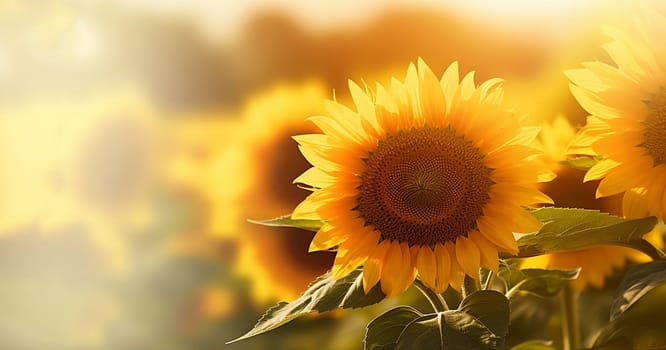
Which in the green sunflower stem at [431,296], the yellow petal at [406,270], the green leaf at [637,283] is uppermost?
the yellow petal at [406,270]

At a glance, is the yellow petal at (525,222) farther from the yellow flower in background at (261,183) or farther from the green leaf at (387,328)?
the yellow flower in background at (261,183)

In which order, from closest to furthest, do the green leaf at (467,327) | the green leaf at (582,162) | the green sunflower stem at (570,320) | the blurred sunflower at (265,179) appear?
1. the green leaf at (467,327)
2. the green leaf at (582,162)
3. the green sunflower stem at (570,320)
4. the blurred sunflower at (265,179)

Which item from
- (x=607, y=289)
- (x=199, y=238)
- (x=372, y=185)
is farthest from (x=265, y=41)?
(x=372, y=185)

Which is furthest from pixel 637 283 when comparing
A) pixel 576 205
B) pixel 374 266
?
pixel 576 205

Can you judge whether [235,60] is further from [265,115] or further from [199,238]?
[199,238]

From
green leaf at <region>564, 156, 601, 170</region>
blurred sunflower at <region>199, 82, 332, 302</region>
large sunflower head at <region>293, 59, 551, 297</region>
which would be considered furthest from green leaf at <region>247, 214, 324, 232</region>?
blurred sunflower at <region>199, 82, 332, 302</region>

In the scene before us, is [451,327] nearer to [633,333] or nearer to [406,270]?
[406,270]

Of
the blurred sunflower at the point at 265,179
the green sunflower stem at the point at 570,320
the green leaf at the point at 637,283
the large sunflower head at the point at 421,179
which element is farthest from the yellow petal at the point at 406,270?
the blurred sunflower at the point at 265,179
